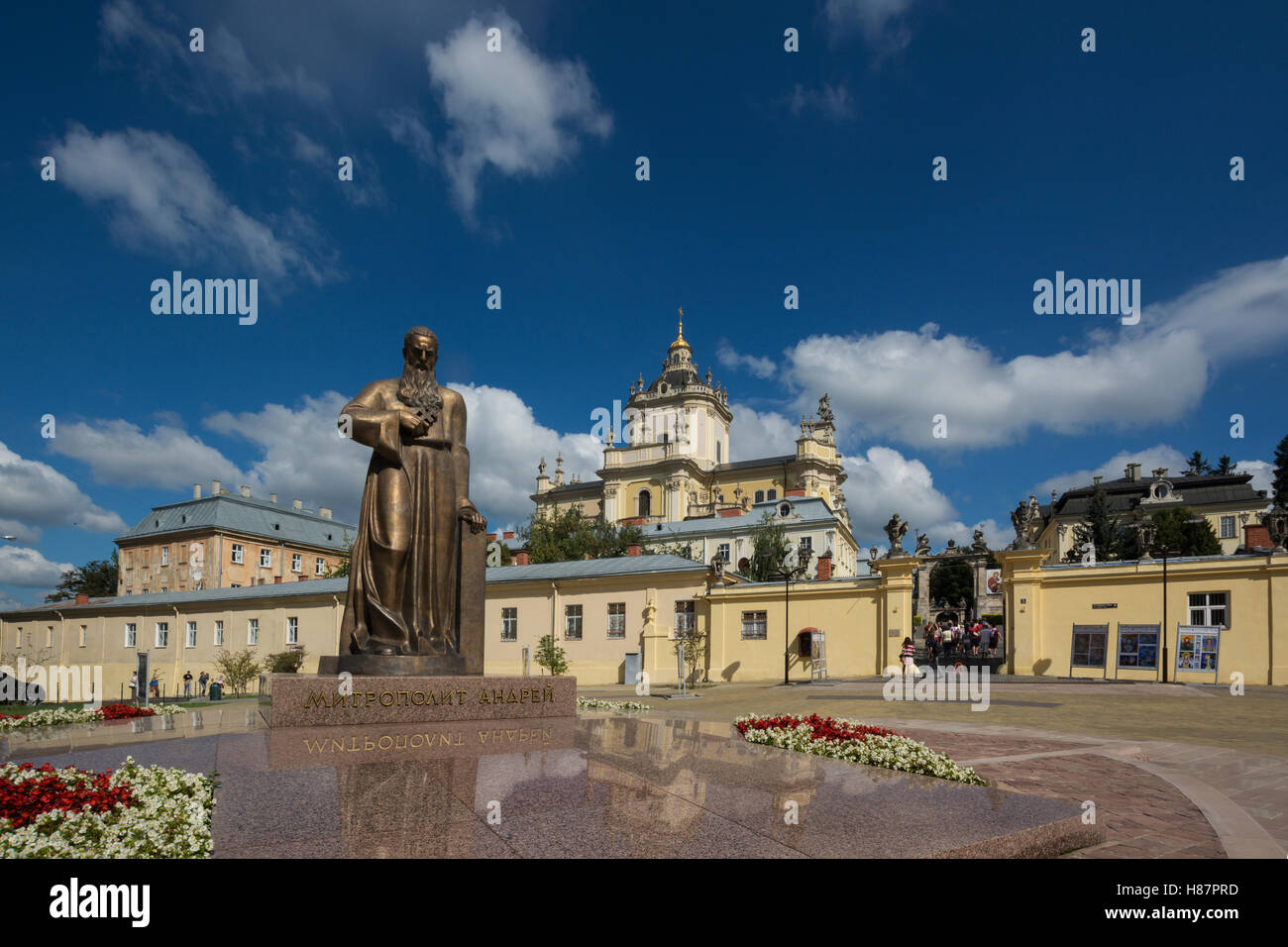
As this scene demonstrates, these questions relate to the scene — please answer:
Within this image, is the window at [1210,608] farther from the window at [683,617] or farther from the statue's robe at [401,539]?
the statue's robe at [401,539]

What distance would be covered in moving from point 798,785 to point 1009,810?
4.68 feet

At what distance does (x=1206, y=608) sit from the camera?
22.8 meters

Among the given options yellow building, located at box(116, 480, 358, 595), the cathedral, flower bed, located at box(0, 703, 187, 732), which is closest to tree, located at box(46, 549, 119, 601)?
yellow building, located at box(116, 480, 358, 595)

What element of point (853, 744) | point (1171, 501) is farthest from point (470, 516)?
point (1171, 501)

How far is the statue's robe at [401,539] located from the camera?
7.77m

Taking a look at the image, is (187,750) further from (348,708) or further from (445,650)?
(445,650)

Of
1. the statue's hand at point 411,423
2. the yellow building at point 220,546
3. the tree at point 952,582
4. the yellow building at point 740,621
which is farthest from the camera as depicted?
the tree at point 952,582

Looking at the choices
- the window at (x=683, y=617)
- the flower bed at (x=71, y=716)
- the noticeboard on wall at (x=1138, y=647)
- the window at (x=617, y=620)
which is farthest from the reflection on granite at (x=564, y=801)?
the window at (x=617, y=620)

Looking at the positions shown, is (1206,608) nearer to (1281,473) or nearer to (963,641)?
(963,641)

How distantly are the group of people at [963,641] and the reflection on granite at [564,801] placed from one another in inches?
1041

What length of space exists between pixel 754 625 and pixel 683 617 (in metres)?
2.74

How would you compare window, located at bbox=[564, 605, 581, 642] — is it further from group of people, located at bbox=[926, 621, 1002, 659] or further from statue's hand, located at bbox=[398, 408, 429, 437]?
statue's hand, located at bbox=[398, 408, 429, 437]

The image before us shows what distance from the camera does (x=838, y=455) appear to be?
8406 cm
